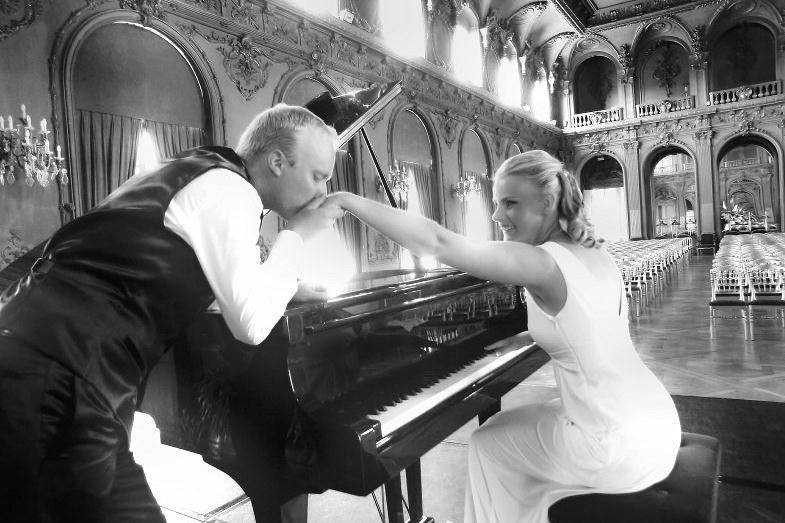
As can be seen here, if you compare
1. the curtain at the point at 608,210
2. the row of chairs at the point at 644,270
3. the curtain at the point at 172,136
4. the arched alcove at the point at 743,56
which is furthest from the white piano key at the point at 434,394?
the curtain at the point at 608,210

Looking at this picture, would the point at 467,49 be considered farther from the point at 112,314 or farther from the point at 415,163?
the point at 112,314

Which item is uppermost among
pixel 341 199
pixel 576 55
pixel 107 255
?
pixel 576 55

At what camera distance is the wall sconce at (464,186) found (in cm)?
1374

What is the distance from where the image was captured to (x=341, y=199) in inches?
58.8

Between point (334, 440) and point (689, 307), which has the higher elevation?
point (334, 440)

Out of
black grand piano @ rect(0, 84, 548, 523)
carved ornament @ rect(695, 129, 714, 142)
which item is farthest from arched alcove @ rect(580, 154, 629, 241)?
black grand piano @ rect(0, 84, 548, 523)

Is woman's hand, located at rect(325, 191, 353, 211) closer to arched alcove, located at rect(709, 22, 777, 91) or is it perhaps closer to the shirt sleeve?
the shirt sleeve

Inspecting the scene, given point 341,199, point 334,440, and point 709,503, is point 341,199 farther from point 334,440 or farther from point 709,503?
point 709,503

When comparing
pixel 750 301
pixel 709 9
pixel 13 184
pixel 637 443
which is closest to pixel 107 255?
pixel 637 443

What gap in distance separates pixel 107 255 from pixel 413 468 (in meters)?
1.67

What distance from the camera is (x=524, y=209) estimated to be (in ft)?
→ 5.56

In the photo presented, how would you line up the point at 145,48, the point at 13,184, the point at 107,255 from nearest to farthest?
the point at 107,255
the point at 13,184
the point at 145,48

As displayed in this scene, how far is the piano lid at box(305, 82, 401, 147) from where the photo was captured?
248 centimetres

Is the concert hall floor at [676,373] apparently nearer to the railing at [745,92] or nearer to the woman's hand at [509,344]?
the woman's hand at [509,344]
